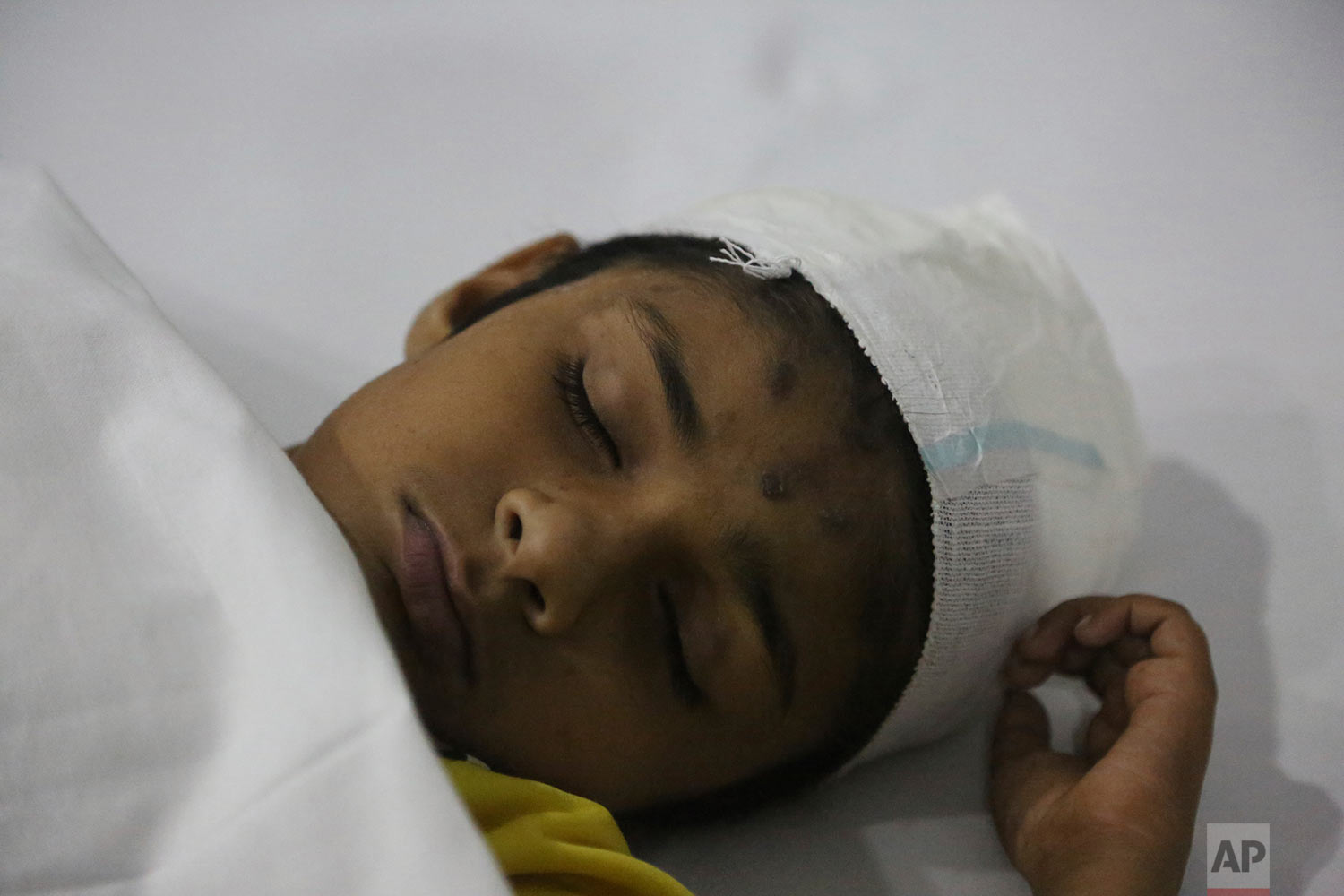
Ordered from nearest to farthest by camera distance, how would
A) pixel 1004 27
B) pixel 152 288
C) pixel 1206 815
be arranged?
pixel 1206 815, pixel 152 288, pixel 1004 27

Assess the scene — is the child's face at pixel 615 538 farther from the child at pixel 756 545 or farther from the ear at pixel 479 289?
the ear at pixel 479 289

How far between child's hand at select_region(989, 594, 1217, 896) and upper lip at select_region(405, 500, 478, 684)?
52 cm

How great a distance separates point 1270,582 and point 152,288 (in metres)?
1.44

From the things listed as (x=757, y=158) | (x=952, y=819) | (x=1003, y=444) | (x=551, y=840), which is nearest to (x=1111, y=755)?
(x=952, y=819)

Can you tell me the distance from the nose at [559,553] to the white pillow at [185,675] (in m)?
0.12

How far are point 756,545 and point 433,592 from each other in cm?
25

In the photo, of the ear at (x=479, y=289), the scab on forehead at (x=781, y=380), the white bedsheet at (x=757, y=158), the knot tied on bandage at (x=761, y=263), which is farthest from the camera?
the white bedsheet at (x=757, y=158)

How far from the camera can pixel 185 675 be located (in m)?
0.69

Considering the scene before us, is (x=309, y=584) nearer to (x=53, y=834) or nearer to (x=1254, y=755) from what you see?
(x=53, y=834)

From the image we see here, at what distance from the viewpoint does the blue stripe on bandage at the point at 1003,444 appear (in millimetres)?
937

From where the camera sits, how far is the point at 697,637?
0.88 metres

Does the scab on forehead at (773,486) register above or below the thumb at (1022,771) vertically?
above

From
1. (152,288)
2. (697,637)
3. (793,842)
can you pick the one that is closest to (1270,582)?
(793,842)

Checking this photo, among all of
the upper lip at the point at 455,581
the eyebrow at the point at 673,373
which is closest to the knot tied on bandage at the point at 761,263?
the eyebrow at the point at 673,373
